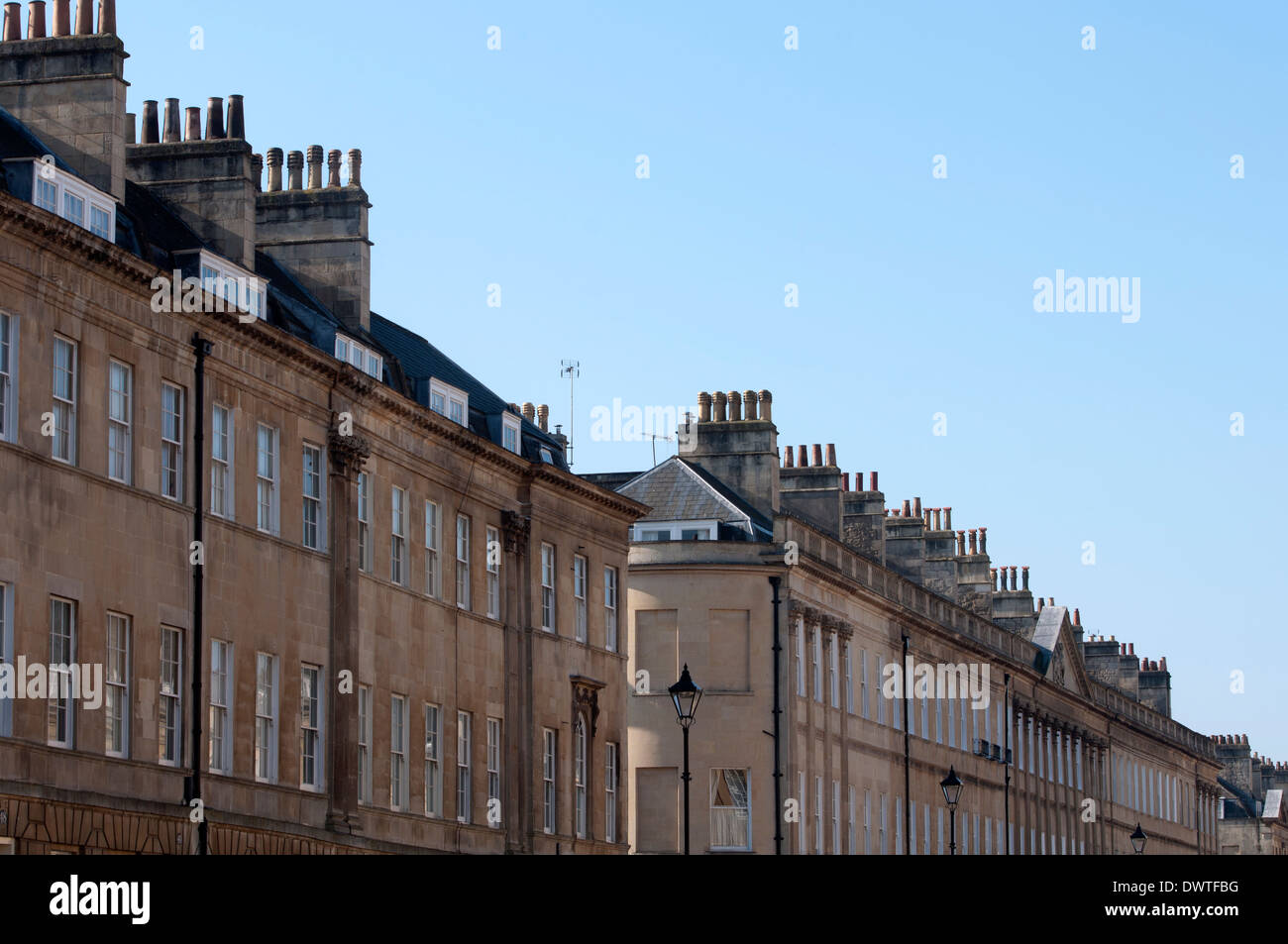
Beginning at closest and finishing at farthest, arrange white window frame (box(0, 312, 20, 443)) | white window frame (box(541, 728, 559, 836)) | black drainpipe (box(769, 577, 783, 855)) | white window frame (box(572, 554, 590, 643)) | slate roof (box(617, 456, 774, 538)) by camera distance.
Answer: white window frame (box(0, 312, 20, 443)) → white window frame (box(541, 728, 559, 836)) → white window frame (box(572, 554, 590, 643)) → black drainpipe (box(769, 577, 783, 855)) → slate roof (box(617, 456, 774, 538))

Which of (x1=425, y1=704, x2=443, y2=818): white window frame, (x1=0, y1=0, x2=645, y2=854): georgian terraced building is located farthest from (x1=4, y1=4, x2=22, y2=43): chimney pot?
(x1=425, y1=704, x2=443, y2=818): white window frame

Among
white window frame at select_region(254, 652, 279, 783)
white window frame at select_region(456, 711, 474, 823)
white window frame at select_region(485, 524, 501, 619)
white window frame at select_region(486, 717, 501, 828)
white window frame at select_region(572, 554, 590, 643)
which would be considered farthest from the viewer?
white window frame at select_region(572, 554, 590, 643)

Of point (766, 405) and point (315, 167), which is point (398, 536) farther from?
point (766, 405)

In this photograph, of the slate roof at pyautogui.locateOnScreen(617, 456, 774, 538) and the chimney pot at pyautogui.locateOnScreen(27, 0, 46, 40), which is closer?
the chimney pot at pyautogui.locateOnScreen(27, 0, 46, 40)

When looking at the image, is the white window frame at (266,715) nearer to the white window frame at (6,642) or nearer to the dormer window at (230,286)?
the dormer window at (230,286)

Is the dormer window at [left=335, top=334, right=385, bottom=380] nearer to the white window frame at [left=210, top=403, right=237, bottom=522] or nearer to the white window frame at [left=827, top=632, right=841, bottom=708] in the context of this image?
the white window frame at [left=210, top=403, right=237, bottom=522]

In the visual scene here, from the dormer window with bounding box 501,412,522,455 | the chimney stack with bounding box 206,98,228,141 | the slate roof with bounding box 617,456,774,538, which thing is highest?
the chimney stack with bounding box 206,98,228,141

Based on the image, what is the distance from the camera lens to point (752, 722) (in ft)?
204

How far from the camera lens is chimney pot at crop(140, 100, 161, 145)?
43.0 metres

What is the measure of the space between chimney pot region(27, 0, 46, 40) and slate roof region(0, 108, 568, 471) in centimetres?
154

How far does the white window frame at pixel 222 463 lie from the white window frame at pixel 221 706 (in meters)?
2.09

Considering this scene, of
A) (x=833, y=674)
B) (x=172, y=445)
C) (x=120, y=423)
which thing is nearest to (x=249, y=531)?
(x=172, y=445)
